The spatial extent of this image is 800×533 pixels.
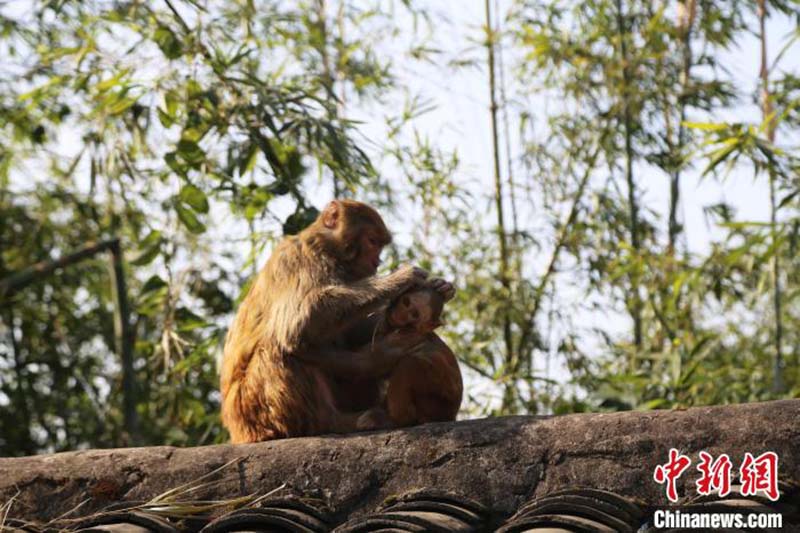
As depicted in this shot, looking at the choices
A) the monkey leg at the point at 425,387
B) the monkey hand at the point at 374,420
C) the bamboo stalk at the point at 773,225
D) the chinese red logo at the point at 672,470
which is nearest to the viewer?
the chinese red logo at the point at 672,470

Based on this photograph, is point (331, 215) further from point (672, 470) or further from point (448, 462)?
point (672, 470)

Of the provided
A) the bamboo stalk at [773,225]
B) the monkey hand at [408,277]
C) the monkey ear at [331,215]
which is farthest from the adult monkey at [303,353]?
the bamboo stalk at [773,225]

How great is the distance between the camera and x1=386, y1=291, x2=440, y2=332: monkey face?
4.71m

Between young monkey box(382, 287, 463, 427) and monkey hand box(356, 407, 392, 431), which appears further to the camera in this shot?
monkey hand box(356, 407, 392, 431)

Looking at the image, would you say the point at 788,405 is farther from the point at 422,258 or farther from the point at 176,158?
the point at 422,258

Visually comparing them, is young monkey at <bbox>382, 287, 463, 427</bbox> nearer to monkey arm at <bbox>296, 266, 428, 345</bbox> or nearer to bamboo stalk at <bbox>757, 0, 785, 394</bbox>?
monkey arm at <bbox>296, 266, 428, 345</bbox>

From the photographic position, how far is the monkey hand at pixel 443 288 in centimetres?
472

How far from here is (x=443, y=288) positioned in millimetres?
4723

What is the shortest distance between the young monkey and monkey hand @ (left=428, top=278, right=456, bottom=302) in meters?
0.01

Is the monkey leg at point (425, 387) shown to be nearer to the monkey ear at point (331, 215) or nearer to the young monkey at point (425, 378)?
the young monkey at point (425, 378)

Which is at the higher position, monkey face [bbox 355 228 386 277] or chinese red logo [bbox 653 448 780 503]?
monkey face [bbox 355 228 386 277]

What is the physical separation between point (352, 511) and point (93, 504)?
1.00 meters

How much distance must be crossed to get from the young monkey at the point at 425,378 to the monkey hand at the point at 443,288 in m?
0.01

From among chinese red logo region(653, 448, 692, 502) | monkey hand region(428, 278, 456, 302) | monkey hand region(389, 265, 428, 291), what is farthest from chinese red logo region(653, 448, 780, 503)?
monkey hand region(389, 265, 428, 291)
